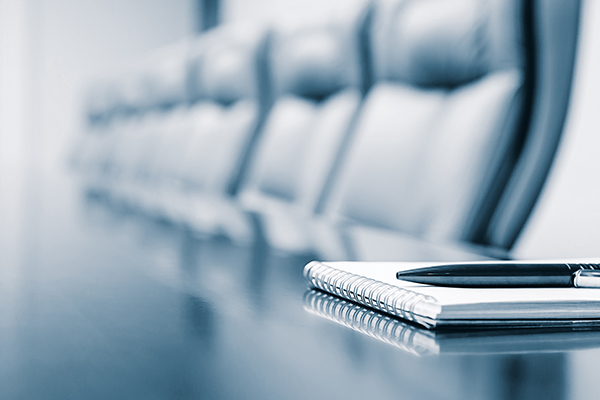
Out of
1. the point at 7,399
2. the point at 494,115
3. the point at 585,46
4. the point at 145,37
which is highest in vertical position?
the point at 145,37

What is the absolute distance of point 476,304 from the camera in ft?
0.64

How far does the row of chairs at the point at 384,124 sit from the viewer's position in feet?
2.24

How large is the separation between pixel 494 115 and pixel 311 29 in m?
0.62

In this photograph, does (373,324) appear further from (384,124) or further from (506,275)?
(384,124)

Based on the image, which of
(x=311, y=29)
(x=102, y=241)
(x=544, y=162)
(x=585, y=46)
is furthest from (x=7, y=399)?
(x=585, y=46)

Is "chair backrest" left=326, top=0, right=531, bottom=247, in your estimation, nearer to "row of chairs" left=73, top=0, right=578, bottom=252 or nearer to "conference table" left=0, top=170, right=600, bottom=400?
"row of chairs" left=73, top=0, right=578, bottom=252

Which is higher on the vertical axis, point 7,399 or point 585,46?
point 585,46

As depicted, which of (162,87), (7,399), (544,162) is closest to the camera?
(7,399)

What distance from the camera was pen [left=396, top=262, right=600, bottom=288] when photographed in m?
0.22

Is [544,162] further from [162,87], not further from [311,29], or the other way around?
[162,87]

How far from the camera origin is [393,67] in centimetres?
98

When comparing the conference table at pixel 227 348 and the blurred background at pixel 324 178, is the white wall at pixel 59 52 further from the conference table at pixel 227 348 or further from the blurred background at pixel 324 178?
the conference table at pixel 227 348

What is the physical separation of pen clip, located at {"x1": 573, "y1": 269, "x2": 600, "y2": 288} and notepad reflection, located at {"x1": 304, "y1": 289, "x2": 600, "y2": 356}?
2 centimetres

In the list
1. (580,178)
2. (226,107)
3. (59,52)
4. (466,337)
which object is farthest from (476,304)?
(59,52)
